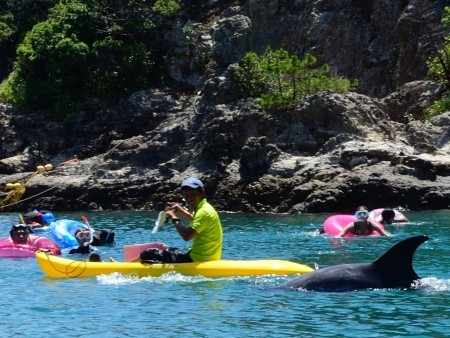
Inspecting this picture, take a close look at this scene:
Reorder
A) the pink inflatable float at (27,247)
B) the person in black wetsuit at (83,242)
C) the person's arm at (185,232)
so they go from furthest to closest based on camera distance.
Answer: the person in black wetsuit at (83,242) < the pink inflatable float at (27,247) < the person's arm at (185,232)

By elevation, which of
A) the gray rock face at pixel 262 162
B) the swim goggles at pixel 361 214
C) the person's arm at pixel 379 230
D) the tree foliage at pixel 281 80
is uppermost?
the tree foliage at pixel 281 80

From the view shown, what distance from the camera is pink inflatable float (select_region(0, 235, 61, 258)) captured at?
19250mm

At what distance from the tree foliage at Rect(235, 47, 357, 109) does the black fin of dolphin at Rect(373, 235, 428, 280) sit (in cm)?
2007

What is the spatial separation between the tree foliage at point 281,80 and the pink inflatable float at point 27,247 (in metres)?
14.1

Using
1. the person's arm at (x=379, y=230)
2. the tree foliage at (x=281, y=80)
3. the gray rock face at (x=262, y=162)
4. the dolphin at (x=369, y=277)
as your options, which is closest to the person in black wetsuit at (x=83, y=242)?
the person's arm at (x=379, y=230)

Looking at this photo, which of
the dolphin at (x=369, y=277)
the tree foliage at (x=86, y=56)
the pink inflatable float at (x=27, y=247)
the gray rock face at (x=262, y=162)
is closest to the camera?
the dolphin at (x=369, y=277)

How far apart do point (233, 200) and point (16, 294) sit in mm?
16802

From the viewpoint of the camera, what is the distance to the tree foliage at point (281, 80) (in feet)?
107

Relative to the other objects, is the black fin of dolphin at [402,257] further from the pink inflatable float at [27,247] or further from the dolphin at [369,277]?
the pink inflatable float at [27,247]

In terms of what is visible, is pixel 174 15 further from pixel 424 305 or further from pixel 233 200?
pixel 424 305

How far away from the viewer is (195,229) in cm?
1399

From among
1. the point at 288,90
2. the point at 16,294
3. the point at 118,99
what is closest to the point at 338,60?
the point at 288,90

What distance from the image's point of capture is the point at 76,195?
34.2m

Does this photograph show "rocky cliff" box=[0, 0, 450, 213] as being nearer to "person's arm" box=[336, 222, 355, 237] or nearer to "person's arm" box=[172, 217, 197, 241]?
"person's arm" box=[336, 222, 355, 237]
